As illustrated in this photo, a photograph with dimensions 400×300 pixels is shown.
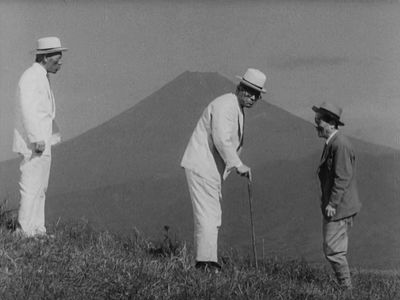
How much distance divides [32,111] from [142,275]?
239cm

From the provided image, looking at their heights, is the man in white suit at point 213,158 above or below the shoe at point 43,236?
above

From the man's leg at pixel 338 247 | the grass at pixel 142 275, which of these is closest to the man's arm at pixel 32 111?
the grass at pixel 142 275

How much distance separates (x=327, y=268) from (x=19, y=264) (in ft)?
10.9

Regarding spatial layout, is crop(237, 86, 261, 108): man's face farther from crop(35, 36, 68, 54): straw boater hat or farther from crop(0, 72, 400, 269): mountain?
crop(0, 72, 400, 269): mountain

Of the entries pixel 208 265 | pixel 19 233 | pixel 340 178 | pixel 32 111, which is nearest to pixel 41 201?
pixel 19 233

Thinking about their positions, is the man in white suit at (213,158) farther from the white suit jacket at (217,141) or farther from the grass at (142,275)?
the grass at (142,275)

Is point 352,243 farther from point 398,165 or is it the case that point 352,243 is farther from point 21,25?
point 21,25

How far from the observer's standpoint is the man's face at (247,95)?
7.56m

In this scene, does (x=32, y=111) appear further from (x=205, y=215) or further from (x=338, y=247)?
(x=338, y=247)

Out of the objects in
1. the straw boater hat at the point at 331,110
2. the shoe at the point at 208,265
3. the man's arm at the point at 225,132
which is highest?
the straw boater hat at the point at 331,110

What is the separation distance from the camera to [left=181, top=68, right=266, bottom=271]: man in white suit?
7410 millimetres

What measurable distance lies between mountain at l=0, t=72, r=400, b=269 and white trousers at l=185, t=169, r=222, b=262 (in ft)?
12.3

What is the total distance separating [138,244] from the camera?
8469 mm

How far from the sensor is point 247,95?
757 centimetres
